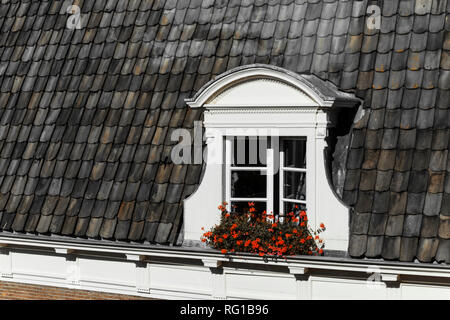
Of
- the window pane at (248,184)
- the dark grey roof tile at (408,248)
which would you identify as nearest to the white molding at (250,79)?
the window pane at (248,184)

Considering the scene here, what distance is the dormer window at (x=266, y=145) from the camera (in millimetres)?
10484

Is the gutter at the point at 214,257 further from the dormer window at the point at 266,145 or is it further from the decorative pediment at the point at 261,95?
the decorative pediment at the point at 261,95

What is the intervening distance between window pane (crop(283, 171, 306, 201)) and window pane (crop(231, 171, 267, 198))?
0.30 metres

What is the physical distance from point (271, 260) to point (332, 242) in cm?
82

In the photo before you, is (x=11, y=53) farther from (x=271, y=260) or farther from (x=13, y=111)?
(x=271, y=260)

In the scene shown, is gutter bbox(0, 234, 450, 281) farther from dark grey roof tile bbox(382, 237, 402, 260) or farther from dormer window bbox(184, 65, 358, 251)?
dormer window bbox(184, 65, 358, 251)

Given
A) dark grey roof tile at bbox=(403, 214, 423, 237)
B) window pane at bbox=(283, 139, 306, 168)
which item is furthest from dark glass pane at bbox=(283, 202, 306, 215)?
dark grey roof tile at bbox=(403, 214, 423, 237)

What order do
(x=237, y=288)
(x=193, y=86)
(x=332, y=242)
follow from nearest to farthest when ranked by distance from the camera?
1. (x=332, y=242)
2. (x=237, y=288)
3. (x=193, y=86)

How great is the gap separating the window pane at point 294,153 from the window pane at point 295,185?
121 mm

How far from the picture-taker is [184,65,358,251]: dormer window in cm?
1048

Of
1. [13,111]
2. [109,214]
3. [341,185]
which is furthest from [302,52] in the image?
[13,111]

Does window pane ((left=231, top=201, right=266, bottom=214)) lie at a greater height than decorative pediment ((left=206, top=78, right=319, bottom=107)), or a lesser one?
lesser

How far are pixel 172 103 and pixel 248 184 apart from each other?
5.97 ft

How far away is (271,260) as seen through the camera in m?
10.4
